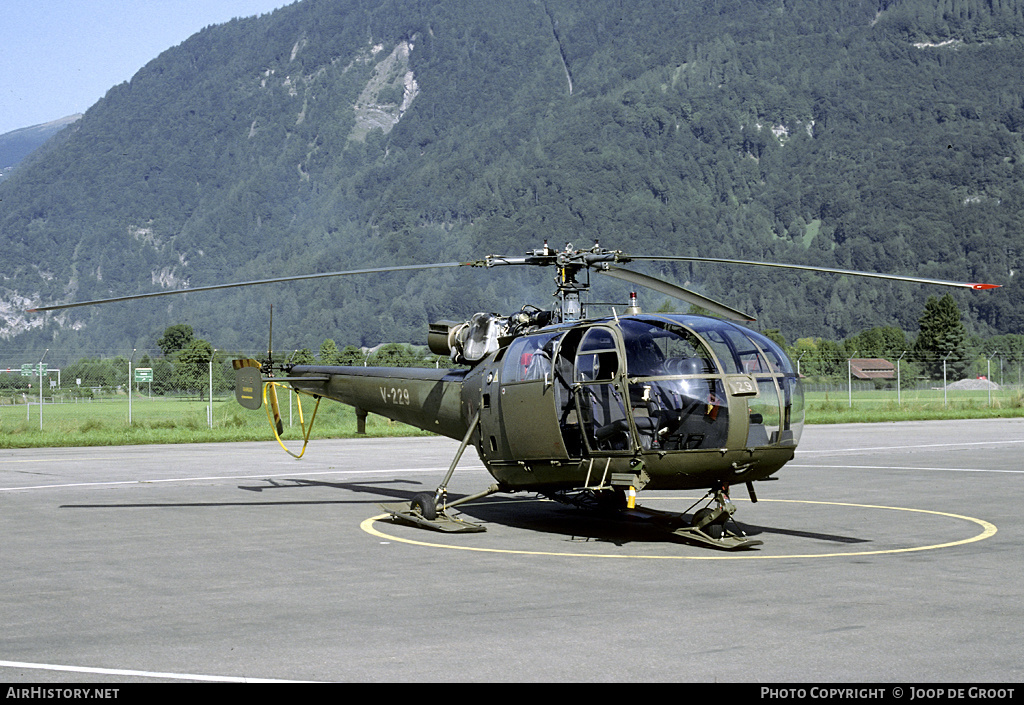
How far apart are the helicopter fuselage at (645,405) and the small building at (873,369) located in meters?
93.1

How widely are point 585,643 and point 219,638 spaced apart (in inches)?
98.9

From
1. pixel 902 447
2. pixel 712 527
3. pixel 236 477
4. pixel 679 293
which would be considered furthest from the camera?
pixel 902 447

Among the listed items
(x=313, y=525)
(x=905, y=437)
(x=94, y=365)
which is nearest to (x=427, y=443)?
(x=905, y=437)

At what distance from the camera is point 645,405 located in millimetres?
11789

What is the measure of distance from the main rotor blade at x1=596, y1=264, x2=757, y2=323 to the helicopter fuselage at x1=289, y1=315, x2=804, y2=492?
447 mm

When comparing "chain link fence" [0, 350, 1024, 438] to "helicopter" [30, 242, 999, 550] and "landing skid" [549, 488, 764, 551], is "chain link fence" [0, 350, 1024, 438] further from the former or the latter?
"landing skid" [549, 488, 764, 551]

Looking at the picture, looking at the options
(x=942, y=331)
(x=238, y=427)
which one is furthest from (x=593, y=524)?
(x=942, y=331)

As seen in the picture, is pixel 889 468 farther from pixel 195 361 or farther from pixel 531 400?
pixel 195 361

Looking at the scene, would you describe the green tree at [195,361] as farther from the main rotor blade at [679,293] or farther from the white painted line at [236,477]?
the main rotor blade at [679,293]

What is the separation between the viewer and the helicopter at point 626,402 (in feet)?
37.5

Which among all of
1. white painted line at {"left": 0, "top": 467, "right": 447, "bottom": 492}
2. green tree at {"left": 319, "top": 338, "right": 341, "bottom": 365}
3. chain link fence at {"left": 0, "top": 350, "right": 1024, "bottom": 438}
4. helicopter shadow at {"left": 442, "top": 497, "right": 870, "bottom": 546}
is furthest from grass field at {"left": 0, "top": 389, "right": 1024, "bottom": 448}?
helicopter shadow at {"left": 442, "top": 497, "right": 870, "bottom": 546}

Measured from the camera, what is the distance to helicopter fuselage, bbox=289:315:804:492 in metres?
11.4

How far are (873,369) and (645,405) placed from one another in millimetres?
101270
